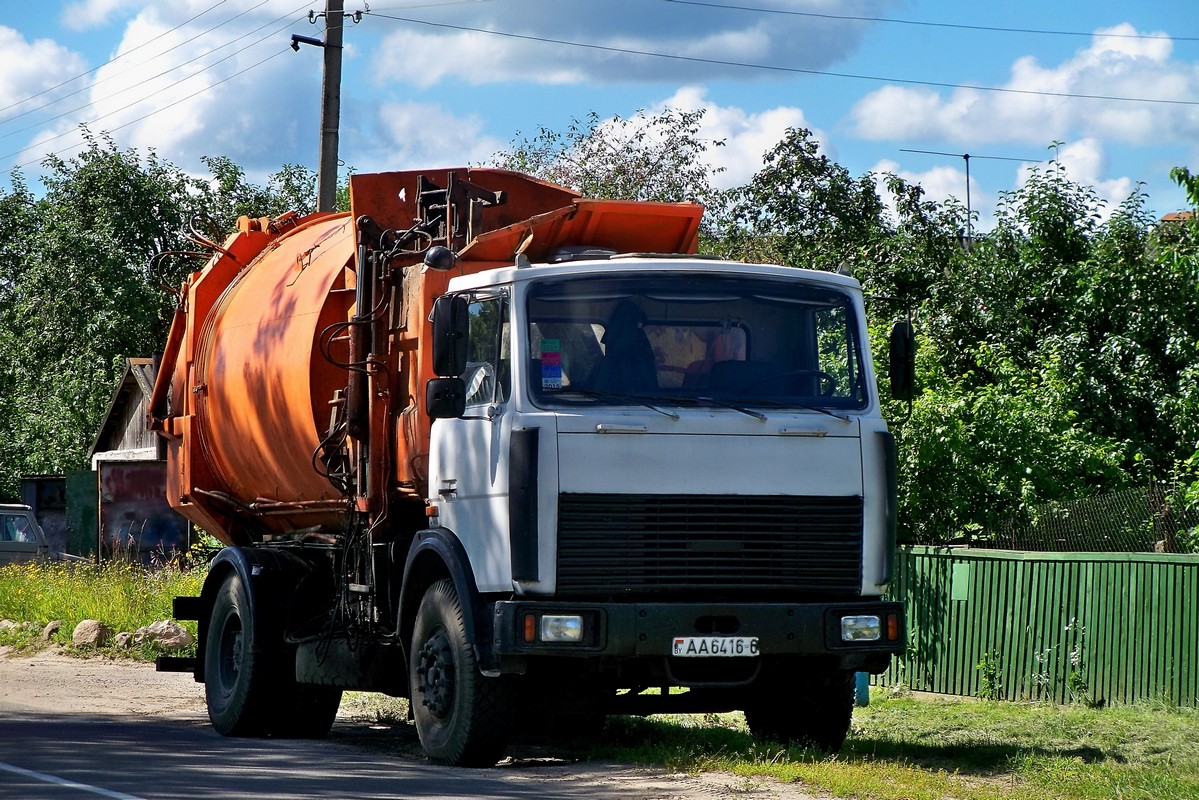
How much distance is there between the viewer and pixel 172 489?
42.7ft

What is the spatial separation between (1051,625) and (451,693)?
6104mm

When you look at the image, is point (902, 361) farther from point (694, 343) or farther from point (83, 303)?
point (83, 303)

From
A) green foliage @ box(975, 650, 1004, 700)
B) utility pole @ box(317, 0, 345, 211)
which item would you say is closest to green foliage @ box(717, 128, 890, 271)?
utility pole @ box(317, 0, 345, 211)

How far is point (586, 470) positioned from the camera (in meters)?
8.20

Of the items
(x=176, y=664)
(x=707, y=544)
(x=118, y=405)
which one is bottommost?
(x=176, y=664)

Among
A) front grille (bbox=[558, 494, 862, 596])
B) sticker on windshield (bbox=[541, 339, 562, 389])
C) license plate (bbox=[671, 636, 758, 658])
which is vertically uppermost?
sticker on windshield (bbox=[541, 339, 562, 389])

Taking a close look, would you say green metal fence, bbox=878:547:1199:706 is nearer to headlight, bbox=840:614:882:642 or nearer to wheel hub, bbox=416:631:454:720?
headlight, bbox=840:614:882:642

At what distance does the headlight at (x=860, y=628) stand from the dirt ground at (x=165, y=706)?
0.91 metres

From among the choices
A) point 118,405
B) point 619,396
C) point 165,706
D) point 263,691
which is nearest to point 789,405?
point 619,396

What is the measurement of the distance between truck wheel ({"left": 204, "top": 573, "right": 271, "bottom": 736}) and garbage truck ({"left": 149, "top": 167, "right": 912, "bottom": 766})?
487 millimetres

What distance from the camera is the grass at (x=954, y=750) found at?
315 inches

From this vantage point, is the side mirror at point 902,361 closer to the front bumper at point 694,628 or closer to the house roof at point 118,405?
the front bumper at point 694,628

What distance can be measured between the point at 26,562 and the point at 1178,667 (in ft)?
65.0

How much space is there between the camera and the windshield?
8.50m
